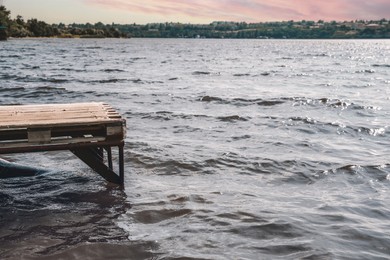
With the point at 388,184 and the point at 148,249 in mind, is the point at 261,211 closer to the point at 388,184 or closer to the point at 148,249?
the point at 148,249

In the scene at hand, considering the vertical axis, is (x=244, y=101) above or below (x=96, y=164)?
below

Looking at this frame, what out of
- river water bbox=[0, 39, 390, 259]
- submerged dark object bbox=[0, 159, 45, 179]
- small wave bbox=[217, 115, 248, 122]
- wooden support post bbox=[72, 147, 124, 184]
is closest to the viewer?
river water bbox=[0, 39, 390, 259]

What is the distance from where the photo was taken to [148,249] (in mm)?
6414

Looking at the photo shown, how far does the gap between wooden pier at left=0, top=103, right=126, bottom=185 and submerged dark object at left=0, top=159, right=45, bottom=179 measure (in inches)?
64.3

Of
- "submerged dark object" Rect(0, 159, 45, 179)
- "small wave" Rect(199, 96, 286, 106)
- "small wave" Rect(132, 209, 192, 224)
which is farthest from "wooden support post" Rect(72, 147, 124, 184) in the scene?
"small wave" Rect(199, 96, 286, 106)


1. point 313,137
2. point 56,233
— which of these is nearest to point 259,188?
point 56,233

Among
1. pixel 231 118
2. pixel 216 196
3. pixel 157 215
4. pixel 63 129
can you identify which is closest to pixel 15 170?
pixel 63 129

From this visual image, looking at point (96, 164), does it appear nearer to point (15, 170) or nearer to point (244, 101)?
point (15, 170)

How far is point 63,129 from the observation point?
740cm

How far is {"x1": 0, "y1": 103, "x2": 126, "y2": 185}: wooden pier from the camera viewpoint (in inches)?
285

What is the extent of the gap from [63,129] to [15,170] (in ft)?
9.67

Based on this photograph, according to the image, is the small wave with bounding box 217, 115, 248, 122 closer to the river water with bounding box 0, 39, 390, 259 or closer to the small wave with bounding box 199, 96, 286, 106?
the river water with bounding box 0, 39, 390, 259

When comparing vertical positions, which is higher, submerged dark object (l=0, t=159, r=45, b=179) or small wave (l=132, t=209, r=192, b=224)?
submerged dark object (l=0, t=159, r=45, b=179)

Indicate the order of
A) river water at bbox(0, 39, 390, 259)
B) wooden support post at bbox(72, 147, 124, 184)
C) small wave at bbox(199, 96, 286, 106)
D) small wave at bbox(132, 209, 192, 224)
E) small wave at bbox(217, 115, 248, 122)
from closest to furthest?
1. river water at bbox(0, 39, 390, 259)
2. small wave at bbox(132, 209, 192, 224)
3. wooden support post at bbox(72, 147, 124, 184)
4. small wave at bbox(217, 115, 248, 122)
5. small wave at bbox(199, 96, 286, 106)
